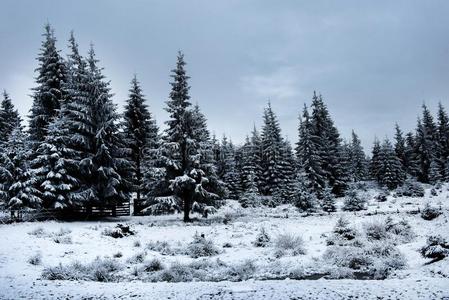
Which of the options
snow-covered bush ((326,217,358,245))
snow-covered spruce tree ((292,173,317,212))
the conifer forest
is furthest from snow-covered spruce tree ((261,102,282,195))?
snow-covered bush ((326,217,358,245))

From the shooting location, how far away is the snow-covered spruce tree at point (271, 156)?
176 ft

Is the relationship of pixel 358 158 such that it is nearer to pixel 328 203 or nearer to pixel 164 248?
pixel 328 203

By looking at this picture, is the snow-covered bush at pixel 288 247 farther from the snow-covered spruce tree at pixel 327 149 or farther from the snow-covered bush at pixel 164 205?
the snow-covered spruce tree at pixel 327 149

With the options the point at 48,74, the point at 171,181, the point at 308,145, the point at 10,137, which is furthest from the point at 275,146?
the point at 10,137

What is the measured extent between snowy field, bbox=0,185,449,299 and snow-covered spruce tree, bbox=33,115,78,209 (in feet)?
8.82

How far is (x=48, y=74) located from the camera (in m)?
31.4

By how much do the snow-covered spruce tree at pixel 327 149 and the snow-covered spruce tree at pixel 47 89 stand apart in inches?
1430

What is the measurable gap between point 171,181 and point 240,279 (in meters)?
16.4

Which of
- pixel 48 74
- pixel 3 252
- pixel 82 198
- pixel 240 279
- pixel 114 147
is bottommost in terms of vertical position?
pixel 240 279

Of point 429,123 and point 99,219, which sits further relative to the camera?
point 429,123

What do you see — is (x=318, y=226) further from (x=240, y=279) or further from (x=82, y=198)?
(x=82, y=198)

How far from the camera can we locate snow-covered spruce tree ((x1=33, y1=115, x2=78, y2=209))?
2591 centimetres

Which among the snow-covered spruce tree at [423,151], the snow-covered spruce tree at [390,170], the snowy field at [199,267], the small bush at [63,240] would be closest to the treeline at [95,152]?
the snowy field at [199,267]

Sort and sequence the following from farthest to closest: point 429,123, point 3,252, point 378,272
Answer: point 429,123 → point 3,252 → point 378,272
